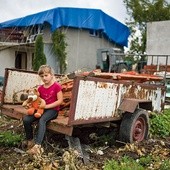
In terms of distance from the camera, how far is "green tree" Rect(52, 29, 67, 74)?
27.0m

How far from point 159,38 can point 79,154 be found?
55.8 ft

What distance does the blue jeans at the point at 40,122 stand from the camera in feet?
18.8

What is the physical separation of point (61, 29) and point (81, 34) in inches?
104

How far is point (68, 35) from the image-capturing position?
28.7m

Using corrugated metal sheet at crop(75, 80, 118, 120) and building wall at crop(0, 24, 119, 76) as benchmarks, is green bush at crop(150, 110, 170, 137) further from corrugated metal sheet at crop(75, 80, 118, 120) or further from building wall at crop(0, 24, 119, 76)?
building wall at crop(0, 24, 119, 76)

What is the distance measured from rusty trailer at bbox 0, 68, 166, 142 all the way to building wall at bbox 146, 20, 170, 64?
44.3ft

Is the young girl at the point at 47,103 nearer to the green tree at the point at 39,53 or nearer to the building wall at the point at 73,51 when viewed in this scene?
the green tree at the point at 39,53

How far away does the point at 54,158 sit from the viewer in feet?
18.3

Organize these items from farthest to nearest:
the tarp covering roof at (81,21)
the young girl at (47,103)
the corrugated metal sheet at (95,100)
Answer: the tarp covering roof at (81,21)
the young girl at (47,103)
the corrugated metal sheet at (95,100)

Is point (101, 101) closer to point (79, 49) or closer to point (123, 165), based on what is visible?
point (123, 165)

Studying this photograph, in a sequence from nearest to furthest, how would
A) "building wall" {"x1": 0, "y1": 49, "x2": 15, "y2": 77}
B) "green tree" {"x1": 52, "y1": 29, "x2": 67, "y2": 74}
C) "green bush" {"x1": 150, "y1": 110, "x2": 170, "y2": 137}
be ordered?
"green bush" {"x1": 150, "y1": 110, "x2": 170, "y2": 137}
"green tree" {"x1": 52, "y1": 29, "x2": 67, "y2": 74}
"building wall" {"x1": 0, "y1": 49, "x2": 15, "y2": 77}

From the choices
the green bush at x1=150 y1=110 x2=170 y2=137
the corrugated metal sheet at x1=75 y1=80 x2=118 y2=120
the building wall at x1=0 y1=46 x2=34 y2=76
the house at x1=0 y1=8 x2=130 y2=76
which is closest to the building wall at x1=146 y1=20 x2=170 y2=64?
the house at x1=0 y1=8 x2=130 y2=76

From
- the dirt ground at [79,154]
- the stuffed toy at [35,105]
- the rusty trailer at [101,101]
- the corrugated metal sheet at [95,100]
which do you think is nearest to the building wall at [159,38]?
the rusty trailer at [101,101]

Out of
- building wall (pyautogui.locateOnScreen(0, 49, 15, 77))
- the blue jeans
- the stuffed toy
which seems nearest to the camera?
the blue jeans
